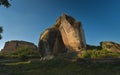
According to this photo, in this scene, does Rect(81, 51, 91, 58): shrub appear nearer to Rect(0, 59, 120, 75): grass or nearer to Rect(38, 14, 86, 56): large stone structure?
Rect(38, 14, 86, 56): large stone structure

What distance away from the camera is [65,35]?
28.6 meters

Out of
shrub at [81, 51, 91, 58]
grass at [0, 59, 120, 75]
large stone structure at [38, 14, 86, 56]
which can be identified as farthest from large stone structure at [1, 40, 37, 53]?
grass at [0, 59, 120, 75]

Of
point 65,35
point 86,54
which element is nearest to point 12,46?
point 65,35

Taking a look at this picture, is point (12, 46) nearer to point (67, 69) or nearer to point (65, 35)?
point (65, 35)

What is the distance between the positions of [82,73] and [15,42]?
88998 mm

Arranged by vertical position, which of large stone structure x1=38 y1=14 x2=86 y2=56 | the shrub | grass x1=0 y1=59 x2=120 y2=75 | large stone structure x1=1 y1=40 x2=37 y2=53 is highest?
large stone structure x1=1 y1=40 x2=37 y2=53

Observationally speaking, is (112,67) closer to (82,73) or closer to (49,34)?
(82,73)

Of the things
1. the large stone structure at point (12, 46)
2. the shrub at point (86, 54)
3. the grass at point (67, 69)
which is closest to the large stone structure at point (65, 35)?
the shrub at point (86, 54)

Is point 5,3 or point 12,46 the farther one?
point 12,46

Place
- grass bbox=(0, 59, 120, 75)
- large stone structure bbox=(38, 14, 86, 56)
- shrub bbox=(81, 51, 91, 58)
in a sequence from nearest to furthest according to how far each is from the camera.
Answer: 1. grass bbox=(0, 59, 120, 75)
2. shrub bbox=(81, 51, 91, 58)
3. large stone structure bbox=(38, 14, 86, 56)

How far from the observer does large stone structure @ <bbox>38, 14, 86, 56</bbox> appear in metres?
26.5

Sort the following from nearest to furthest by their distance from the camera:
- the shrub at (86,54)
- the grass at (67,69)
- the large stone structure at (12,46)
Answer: the grass at (67,69) → the shrub at (86,54) → the large stone structure at (12,46)

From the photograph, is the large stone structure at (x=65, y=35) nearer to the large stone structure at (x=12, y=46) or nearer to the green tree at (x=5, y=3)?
the green tree at (x=5, y=3)

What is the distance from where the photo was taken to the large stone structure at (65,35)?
26.5 meters
